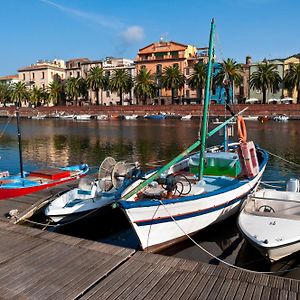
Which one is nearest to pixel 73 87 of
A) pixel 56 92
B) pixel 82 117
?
pixel 56 92

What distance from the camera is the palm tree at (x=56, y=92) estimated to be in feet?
425

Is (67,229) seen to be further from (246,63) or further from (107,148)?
(246,63)

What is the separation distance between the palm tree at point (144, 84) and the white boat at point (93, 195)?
92.3m

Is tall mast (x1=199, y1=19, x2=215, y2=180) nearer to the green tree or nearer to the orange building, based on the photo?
the orange building

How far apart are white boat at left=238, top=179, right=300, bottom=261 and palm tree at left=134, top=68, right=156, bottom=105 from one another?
9478cm

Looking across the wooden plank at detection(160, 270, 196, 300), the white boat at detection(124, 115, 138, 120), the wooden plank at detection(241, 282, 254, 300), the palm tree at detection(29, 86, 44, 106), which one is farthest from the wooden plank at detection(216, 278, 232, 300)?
the palm tree at detection(29, 86, 44, 106)

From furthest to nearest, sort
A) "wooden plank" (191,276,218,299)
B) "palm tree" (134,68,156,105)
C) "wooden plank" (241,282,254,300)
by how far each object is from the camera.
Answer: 1. "palm tree" (134,68,156,105)
2. "wooden plank" (191,276,218,299)
3. "wooden plank" (241,282,254,300)

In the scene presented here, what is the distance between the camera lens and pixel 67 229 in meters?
15.1

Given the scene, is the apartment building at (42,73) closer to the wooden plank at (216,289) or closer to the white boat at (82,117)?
the white boat at (82,117)

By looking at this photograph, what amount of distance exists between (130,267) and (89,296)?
164 cm

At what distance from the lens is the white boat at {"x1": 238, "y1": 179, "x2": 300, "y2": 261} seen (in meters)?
10.7

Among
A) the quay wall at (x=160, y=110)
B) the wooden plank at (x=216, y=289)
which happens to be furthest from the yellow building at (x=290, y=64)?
the wooden plank at (x=216, y=289)

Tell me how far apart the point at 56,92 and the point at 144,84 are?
129 feet

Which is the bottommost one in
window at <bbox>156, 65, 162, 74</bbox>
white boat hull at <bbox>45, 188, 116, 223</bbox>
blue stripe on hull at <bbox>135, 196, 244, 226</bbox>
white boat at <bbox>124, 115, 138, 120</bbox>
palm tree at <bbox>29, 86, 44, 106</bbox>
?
white boat hull at <bbox>45, 188, 116, 223</bbox>
